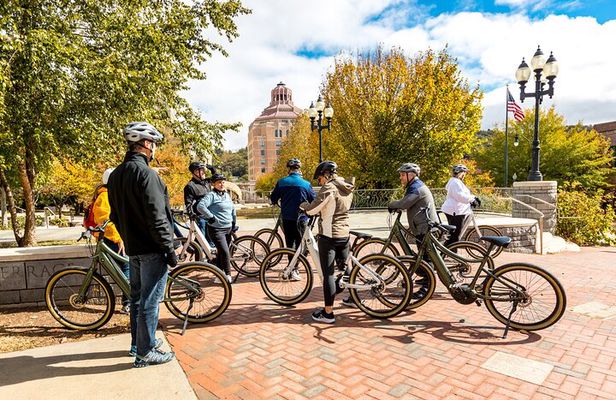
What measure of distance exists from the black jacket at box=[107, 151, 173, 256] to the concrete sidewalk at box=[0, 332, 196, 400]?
113cm

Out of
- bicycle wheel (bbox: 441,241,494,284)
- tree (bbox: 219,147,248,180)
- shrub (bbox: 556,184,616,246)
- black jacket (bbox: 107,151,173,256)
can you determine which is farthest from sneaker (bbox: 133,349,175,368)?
tree (bbox: 219,147,248,180)

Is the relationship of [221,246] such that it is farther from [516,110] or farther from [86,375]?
[516,110]

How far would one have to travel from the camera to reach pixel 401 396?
3033 millimetres

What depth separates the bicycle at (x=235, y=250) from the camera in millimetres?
6254

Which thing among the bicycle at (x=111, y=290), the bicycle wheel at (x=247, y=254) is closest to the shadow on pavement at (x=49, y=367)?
the bicycle at (x=111, y=290)

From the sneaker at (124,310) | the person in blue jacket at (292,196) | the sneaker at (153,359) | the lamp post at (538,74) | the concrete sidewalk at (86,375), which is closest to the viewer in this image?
the concrete sidewalk at (86,375)

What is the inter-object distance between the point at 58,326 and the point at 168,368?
85.0 inches

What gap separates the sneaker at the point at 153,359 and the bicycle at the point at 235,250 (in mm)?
2542

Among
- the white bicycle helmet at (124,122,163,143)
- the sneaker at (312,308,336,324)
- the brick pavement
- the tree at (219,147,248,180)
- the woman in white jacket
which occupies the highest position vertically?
the tree at (219,147,248,180)

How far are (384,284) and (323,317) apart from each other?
90 cm

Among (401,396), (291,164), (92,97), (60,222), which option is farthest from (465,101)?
(60,222)

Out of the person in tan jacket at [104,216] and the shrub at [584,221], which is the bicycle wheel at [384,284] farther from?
the shrub at [584,221]

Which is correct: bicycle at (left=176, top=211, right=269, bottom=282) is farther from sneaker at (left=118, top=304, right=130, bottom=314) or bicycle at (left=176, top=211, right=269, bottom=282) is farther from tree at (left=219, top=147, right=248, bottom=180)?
tree at (left=219, top=147, right=248, bottom=180)

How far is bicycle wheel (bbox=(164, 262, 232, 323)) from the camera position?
444 centimetres
